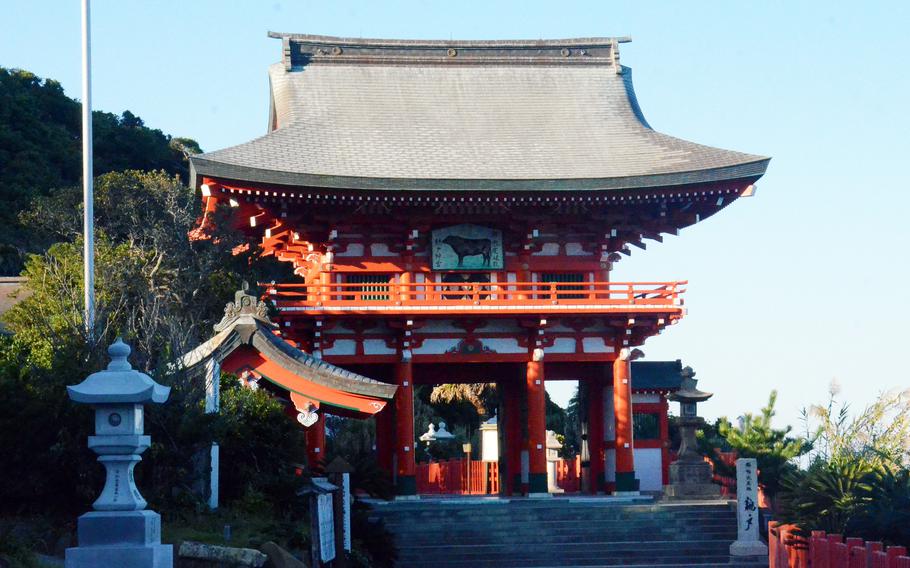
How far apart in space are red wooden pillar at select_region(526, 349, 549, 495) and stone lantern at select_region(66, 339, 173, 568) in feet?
59.3

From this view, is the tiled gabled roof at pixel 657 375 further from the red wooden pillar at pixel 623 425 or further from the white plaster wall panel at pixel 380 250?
the white plaster wall panel at pixel 380 250

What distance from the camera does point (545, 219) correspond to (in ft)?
110

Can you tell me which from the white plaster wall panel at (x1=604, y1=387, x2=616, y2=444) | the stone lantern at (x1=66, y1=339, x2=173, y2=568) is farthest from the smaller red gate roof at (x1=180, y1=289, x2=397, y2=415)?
the white plaster wall panel at (x1=604, y1=387, x2=616, y2=444)

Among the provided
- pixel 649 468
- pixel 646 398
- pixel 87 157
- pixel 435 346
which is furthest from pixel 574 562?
pixel 87 157

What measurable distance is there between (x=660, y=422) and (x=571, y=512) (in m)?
9.87

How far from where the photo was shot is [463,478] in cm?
4084

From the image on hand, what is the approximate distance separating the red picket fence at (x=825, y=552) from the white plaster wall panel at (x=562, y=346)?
9395 mm

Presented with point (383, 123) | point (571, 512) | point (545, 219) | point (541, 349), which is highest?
point (383, 123)

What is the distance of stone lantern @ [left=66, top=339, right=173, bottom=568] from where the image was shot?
14188mm

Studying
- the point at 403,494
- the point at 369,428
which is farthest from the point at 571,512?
the point at 369,428

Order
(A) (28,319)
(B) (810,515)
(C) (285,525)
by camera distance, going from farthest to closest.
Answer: (A) (28,319) → (B) (810,515) → (C) (285,525)

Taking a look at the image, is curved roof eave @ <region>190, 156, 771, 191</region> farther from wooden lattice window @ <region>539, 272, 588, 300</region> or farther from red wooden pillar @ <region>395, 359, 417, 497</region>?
red wooden pillar @ <region>395, 359, 417, 497</region>

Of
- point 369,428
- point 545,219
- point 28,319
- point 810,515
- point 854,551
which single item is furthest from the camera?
point 369,428

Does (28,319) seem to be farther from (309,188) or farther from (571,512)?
(571,512)
